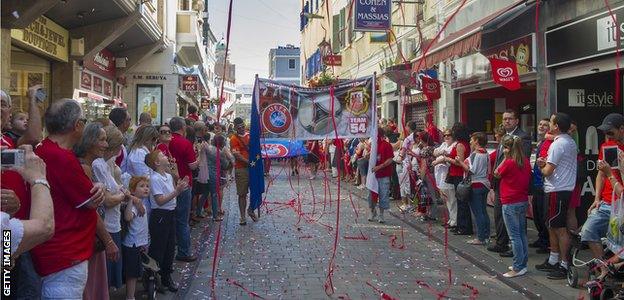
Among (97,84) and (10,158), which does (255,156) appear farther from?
(97,84)

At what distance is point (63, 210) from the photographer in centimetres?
335

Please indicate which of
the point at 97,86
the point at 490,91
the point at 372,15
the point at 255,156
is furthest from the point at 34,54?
the point at 490,91

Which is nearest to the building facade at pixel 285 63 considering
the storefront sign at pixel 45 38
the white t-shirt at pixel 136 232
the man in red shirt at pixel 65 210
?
the storefront sign at pixel 45 38

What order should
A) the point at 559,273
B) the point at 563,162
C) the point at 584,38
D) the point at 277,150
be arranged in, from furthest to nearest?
the point at 277,150
the point at 584,38
the point at 559,273
the point at 563,162

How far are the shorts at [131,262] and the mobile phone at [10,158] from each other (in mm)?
3050

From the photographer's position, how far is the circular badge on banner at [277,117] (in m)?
7.88

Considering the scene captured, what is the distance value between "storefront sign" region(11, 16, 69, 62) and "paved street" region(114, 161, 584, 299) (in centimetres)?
478

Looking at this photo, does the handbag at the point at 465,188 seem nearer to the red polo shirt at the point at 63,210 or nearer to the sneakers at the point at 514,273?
the sneakers at the point at 514,273

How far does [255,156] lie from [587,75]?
5.61 metres

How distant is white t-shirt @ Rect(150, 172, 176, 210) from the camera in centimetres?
575

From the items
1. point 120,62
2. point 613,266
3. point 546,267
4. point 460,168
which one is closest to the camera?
point 613,266

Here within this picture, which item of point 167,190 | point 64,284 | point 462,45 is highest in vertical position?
point 462,45

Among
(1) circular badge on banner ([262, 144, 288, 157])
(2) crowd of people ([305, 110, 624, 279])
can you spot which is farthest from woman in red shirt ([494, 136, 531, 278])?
(1) circular badge on banner ([262, 144, 288, 157])

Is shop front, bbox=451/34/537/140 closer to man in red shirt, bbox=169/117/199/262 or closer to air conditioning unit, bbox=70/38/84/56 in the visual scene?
man in red shirt, bbox=169/117/199/262
